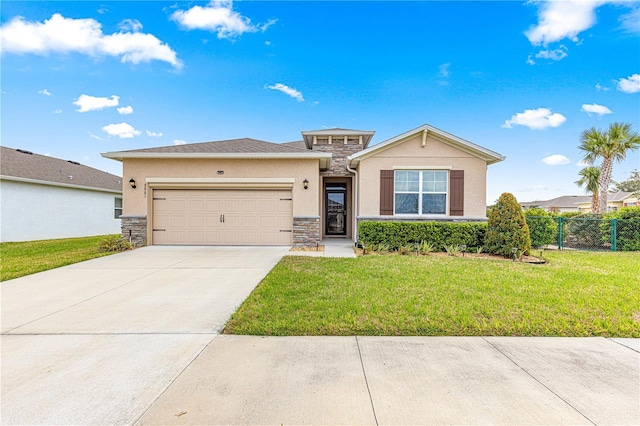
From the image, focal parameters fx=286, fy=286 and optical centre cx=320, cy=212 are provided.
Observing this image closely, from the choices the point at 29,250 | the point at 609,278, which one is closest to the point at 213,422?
the point at 609,278

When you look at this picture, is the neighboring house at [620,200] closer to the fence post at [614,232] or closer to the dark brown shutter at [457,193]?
the fence post at [614,232]

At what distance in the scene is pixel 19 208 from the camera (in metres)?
12.9

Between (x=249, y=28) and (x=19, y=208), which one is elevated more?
(x=249, y=28)

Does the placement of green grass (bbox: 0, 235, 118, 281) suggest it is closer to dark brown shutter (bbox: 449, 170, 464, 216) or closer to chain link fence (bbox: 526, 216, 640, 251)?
dark brown shutter (bbox: 449, 170, 464, 216)

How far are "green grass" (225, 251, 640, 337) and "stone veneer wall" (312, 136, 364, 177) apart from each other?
6.51 m

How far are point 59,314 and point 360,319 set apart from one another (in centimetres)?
417

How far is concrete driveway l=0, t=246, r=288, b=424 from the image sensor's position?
2.17m

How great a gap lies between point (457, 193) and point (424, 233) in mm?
2347

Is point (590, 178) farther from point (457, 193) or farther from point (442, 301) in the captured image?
point (442, 301)

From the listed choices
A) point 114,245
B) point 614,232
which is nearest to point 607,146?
point 614,232

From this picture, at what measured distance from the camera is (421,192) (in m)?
10.6

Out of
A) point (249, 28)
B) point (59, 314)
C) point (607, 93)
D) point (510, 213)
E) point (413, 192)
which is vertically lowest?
point (59, 314)

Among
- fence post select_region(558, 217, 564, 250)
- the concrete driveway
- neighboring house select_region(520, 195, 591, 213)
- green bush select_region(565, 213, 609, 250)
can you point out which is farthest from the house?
neighboring house select_region(520, 195, 591, 213)

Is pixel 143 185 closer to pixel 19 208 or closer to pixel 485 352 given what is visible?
pixel 19 208
